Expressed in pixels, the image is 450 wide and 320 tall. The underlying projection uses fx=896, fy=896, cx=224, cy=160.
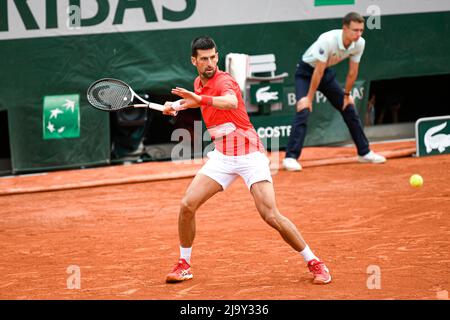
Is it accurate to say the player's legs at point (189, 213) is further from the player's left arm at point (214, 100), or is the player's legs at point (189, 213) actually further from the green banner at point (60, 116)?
the green banner at point (60, 116)

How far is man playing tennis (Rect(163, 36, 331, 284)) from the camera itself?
6.02 m

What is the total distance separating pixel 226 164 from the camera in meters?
6.23

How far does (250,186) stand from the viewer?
6172 millimetres

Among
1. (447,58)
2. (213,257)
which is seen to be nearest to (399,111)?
(447,58)

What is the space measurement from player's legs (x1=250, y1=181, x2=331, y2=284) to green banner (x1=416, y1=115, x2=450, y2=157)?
5344mm

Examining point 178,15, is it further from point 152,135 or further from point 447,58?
point 447,58

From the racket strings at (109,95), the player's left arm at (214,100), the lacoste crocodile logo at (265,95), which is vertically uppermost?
the lacoste crocodile logo at (265,95)

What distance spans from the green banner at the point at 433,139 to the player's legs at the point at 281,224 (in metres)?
5.34

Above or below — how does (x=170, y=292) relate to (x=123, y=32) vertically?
below

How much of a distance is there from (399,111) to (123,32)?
4.66 m

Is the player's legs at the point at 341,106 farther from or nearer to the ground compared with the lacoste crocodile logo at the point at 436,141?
farther from the ground

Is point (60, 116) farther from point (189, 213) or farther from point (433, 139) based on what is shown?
point (189, 213)

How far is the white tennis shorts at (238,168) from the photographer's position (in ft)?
20.2

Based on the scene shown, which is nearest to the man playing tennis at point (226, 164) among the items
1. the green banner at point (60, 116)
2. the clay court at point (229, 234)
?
the clay court at point (229, 234)
